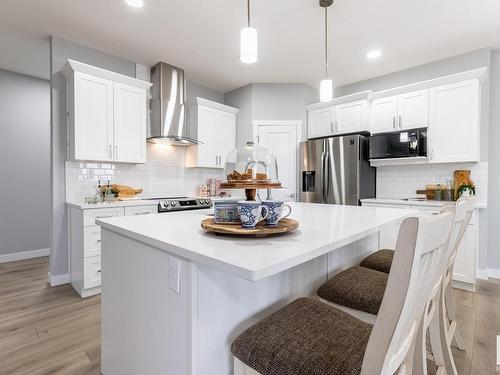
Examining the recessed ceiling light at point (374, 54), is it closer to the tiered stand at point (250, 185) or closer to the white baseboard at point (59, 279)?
the tiered stand at point (250, 185)

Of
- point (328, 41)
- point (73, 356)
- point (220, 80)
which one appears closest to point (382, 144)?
point (328, 41)

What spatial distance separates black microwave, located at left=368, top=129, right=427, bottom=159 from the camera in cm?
333

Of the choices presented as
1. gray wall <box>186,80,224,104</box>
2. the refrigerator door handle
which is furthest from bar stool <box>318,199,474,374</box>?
gray wall <box>186,80,224,104</box>

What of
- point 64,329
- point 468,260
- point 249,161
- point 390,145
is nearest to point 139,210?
point 64,329

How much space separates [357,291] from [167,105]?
3354mm

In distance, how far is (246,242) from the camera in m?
1.03

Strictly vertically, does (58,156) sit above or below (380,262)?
above

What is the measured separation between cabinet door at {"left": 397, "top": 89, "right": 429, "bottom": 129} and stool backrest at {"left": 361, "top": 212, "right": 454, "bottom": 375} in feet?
10.4

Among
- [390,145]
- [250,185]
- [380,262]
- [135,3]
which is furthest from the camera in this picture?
[390,145]

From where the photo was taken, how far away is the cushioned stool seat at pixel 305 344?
Answer: 0.81m

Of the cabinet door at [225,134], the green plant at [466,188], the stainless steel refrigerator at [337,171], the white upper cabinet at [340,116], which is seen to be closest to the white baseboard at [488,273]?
the green plant at [466,188]

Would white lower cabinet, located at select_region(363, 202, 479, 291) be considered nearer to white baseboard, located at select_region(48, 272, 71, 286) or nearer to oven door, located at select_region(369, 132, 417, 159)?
oven door, located at select_region(369, 132, 417, 159)

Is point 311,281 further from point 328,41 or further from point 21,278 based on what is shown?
point 21,278

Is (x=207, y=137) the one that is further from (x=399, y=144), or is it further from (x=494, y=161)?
(x=494, y=161)
